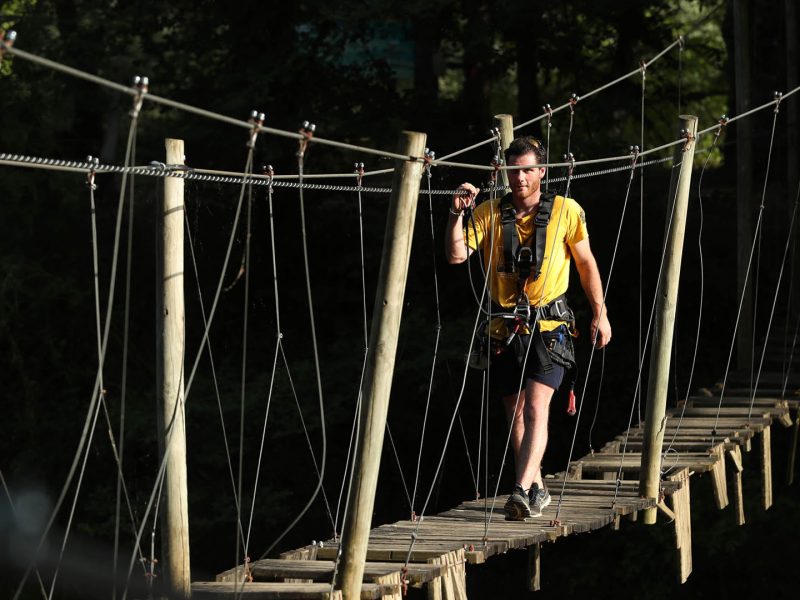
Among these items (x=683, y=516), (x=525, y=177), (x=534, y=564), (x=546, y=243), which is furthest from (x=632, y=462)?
(x=525, y=177)

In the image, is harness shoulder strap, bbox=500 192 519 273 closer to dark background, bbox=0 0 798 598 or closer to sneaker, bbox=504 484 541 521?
sneaker, bbox=504 484 541 521

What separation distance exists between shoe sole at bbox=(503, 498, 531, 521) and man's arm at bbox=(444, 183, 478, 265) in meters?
0.73

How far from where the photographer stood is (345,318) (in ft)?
36.2

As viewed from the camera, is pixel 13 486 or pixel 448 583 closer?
pixel 448 583

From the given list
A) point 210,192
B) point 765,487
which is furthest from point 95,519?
point 765,487

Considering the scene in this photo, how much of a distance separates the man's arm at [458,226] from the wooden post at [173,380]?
793 mm

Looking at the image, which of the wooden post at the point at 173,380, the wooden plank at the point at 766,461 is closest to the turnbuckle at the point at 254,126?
the wooden post at the point at 173,380

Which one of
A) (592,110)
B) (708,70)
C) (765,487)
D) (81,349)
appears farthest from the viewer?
(708,70)

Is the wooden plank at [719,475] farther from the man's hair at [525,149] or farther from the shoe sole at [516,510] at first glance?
the man's hair at [525,149]

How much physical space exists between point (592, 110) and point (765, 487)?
3.52 meters

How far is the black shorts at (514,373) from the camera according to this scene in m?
4.19

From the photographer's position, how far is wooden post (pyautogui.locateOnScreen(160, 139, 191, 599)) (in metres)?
3.47

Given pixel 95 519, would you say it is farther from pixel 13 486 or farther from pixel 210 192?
pixel 210 192

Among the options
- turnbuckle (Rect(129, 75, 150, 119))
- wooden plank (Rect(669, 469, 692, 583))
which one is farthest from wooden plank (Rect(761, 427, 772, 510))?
turnbuckle (Rect(129, 75, 150, 119))
